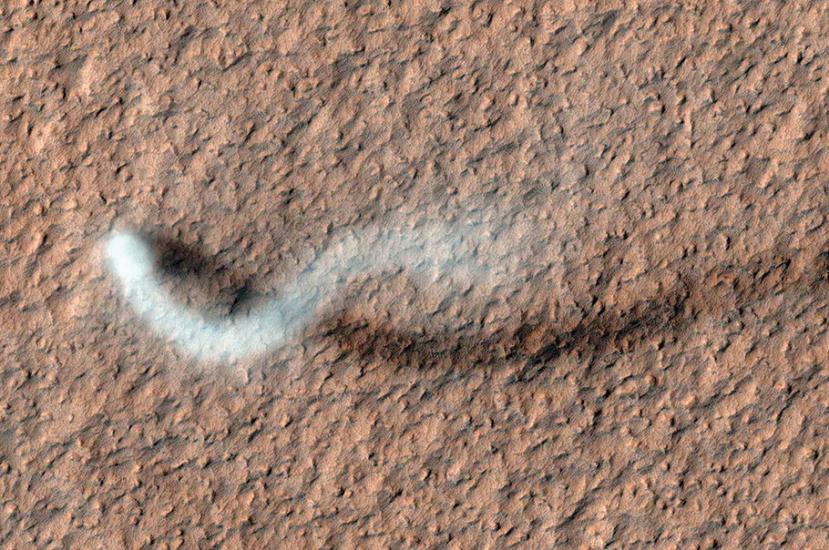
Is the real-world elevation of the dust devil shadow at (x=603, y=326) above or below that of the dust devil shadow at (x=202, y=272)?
below

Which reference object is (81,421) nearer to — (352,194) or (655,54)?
(352,194)

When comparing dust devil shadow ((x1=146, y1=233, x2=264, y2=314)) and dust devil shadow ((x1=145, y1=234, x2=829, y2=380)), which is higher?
dust devil shadow ((x1=146, y1=233, x2=264, y2=314))

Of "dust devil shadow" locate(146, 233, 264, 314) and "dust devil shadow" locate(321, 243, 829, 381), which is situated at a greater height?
"dust devil shadow" locate(146, 233, 264, 314)

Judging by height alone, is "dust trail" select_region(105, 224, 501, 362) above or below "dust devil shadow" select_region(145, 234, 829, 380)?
above

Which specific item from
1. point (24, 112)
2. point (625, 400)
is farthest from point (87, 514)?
point (625, 400)
